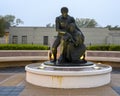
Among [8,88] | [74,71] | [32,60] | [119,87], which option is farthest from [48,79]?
[32,60]

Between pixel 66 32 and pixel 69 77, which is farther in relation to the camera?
pixel 66 32

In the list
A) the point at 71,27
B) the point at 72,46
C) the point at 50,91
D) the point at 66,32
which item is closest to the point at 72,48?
the point at 72,46

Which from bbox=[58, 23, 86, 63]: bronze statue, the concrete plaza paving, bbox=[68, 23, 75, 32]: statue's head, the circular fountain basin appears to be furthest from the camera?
bbox=[68, 23, 75, 32]: statue's head

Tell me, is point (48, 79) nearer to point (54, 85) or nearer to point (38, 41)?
point (54, 85)

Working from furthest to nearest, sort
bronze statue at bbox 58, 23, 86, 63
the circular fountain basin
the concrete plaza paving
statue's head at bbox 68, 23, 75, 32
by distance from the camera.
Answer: statue's head at bbox 68, 23, 75, 32 → bronze statue at bbox 58, 23, 86, 63 → the circular fountain basin → the concrete plaza paving

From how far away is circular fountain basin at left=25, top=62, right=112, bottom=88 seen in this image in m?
6.51

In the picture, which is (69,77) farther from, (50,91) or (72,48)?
(72,48)

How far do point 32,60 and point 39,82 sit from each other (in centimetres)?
561

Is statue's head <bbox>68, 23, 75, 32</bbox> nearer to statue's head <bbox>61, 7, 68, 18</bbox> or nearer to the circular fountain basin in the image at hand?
statue's head <bbox>61, 7, 68, 18</bbox>

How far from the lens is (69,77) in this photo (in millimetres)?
6504

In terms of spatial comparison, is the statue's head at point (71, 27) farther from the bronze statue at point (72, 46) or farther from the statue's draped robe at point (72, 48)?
the statue's draped robe at point (72, 48)

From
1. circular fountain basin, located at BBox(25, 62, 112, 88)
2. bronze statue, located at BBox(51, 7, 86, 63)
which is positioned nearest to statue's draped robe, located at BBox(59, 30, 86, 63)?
bronze statue, located at BBox(51, 7, 86, 63)

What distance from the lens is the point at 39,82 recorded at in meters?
6.89

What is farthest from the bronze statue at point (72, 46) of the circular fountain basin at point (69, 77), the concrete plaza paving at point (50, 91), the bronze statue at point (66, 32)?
the concrete plaza paving at point (50, 91)
